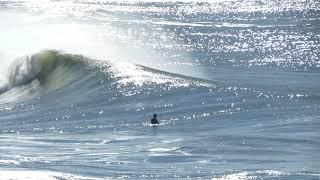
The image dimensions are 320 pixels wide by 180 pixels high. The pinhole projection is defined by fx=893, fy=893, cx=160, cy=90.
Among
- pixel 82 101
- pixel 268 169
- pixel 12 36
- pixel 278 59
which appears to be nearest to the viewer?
pixel 268 169

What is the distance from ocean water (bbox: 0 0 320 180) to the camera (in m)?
26.5

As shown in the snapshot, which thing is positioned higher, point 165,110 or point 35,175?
point 165,110

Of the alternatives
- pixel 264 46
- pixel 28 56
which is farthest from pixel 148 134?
pixel 264 46

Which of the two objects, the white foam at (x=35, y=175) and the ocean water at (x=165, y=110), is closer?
the white foam at (x=35, y=175)

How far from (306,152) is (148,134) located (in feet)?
23.0

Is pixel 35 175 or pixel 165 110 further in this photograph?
→ pixel 165 110

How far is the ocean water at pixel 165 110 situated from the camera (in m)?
26.5

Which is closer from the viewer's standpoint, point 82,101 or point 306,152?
point 306,152

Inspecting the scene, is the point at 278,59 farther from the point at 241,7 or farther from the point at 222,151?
the point at 241,7

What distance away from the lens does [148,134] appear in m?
33.5

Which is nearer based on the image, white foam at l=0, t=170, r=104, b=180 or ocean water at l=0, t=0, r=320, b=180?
white foam at l=0, t=170, r=104, b=180

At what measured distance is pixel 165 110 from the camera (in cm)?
4012

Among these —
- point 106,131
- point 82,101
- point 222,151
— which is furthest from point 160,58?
point 222,151

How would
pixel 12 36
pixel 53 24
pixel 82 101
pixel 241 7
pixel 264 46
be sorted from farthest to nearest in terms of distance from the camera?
pixel 241 7 < pixel 53 24 < pixel 12 36 < pixel 264 46 < pixel 82 101
